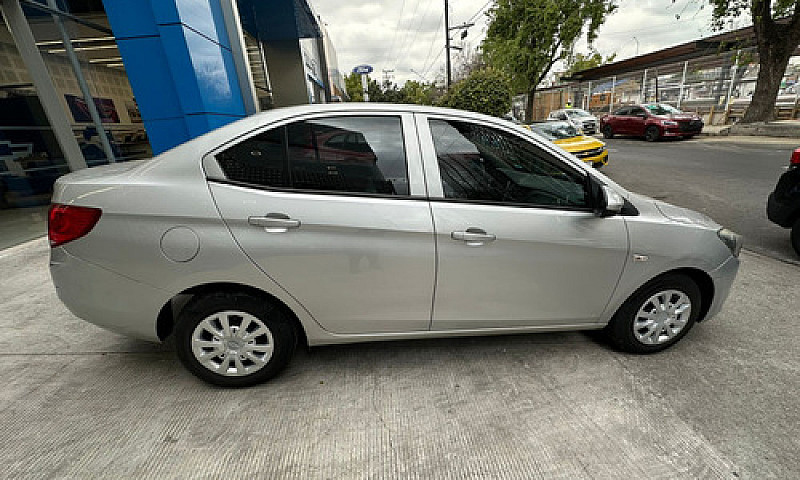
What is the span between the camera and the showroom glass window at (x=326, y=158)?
1.96 meters

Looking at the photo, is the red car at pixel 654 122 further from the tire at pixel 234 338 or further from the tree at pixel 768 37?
the tire at pixel 234 338

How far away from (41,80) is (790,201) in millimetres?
9828

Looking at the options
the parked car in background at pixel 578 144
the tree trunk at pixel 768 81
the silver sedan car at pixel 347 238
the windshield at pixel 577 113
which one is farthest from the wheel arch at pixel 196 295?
the tree trunk at pixel 768 81

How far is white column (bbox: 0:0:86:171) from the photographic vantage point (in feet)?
16.7

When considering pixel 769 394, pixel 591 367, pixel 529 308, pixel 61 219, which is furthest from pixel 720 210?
pixel 61 219

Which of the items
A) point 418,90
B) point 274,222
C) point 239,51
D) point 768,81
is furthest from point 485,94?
point 418,90

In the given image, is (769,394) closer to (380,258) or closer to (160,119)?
(380,258)

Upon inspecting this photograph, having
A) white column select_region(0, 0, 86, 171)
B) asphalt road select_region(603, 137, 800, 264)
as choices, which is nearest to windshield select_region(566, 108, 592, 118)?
asphalt road select_region(603, 137, 800, 264)

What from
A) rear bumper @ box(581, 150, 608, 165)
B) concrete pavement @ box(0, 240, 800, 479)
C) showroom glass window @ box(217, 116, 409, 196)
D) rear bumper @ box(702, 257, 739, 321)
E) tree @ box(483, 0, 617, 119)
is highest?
tree @ box(483, 0, 617, 119)

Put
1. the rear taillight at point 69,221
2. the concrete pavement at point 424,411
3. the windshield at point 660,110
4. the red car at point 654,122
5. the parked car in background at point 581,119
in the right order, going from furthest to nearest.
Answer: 1. the parked car in background at point 581,119
2. the windshield at point 660,110
3. the red car at point 654,122
4. the rear taillight at point 69,221
5. the concrete pavement at point 424,411

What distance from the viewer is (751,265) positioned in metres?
3.79

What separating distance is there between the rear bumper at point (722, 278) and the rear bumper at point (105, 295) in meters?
3.44

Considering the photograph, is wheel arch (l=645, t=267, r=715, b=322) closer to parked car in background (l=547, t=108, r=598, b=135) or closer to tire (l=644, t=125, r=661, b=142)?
parked car in background (l=547, t=108, r=598, b=135)

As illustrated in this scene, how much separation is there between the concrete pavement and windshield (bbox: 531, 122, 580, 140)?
7444 millimetres
